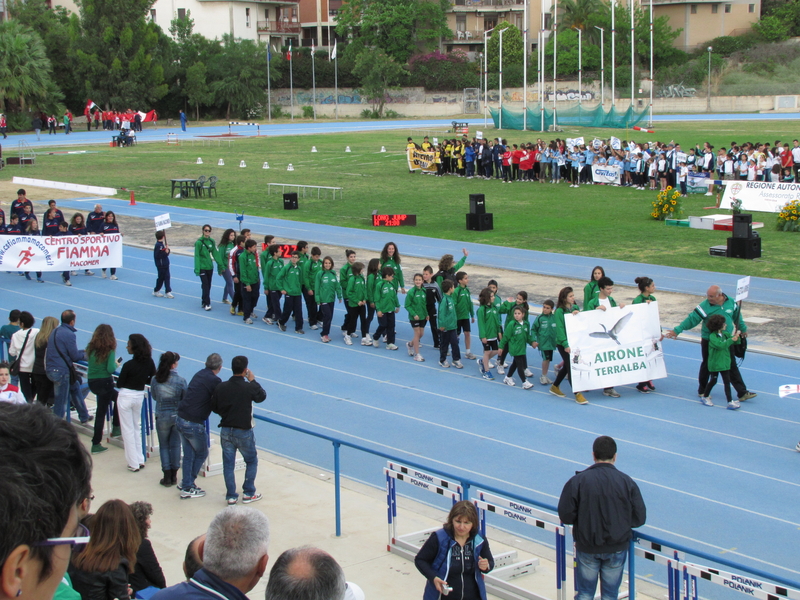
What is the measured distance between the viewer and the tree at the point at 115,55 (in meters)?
83.6

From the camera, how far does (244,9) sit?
Result: 102m

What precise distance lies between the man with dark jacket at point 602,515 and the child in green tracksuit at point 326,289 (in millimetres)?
10244

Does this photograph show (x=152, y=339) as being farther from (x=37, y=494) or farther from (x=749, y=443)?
(x=37, y=494)

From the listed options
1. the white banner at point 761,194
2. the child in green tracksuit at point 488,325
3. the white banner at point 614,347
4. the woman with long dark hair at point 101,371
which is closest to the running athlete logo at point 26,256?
the woman with long dark hair at point 101,371

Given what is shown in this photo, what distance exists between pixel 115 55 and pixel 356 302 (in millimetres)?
75602

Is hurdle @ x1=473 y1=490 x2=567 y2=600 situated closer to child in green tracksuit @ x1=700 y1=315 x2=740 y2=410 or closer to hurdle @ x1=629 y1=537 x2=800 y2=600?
hurdle @ x1=629 y1=537 x2=800 y2=600

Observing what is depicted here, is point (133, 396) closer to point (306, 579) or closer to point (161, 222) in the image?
point (306, 579)

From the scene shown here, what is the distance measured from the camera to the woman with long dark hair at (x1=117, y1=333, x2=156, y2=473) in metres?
10.4

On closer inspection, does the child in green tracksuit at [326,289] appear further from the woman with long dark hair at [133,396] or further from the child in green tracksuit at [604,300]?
the woman with long dark hair at [133,396]

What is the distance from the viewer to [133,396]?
10461 millimetres

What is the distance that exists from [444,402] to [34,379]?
5588mm

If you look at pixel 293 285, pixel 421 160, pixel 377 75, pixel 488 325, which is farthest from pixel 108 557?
pixel 377 75

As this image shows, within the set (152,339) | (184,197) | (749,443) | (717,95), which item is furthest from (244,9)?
(749,443)

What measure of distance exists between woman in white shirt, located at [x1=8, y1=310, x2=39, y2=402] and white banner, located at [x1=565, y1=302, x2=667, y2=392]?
738 centimetres
